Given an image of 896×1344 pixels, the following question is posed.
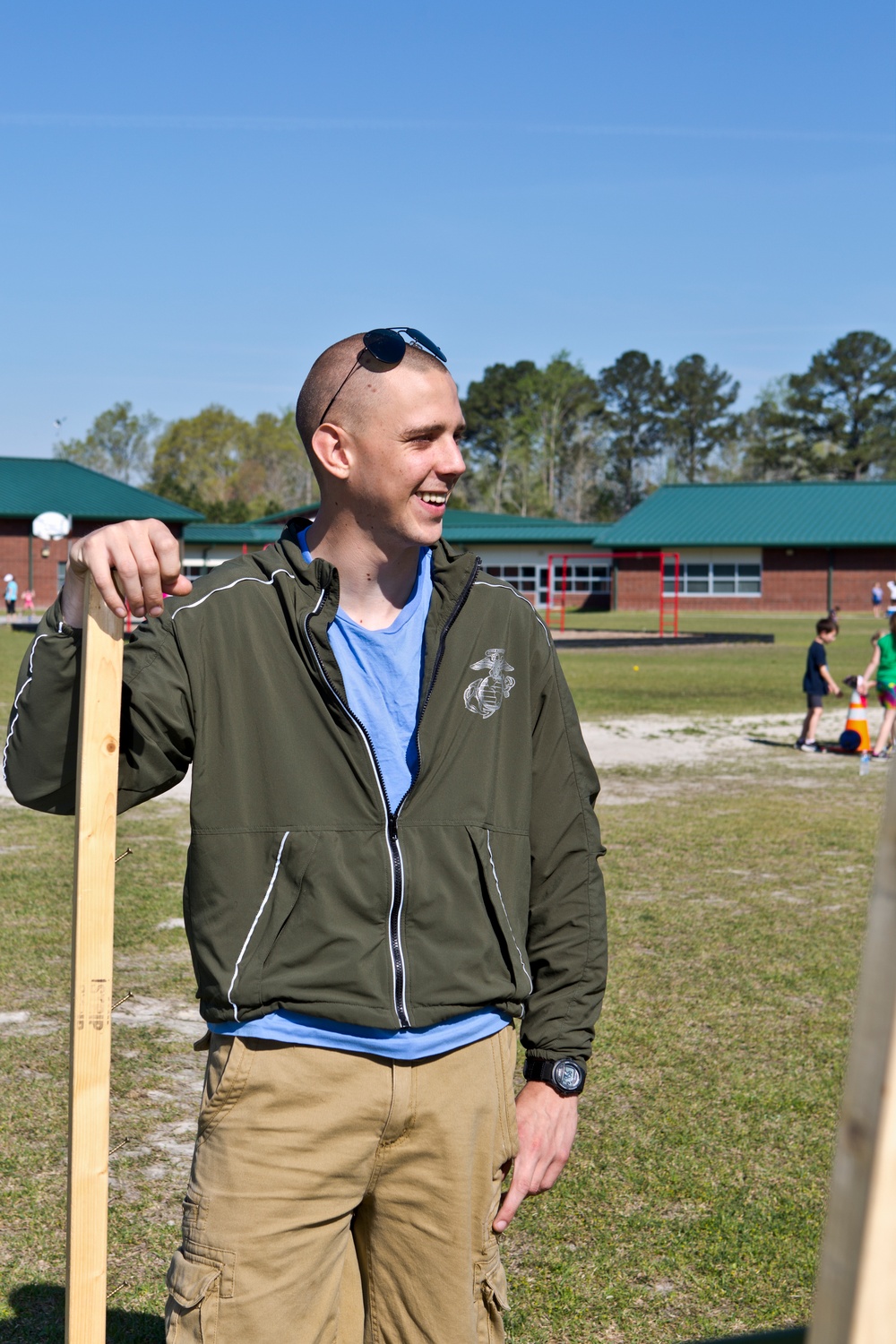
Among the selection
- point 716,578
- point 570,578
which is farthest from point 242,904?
point 570,578

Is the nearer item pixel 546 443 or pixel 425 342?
pixel 425 342

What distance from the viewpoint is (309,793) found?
2.27 meters

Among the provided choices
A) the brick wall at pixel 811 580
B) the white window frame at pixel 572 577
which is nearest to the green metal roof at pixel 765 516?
the brick wall at pixel 811 580

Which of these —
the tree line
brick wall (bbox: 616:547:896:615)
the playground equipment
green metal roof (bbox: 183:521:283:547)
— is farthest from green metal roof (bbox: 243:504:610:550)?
the tree line

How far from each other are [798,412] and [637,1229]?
10173 cm

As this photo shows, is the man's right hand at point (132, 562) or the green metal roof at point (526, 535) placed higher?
the green metal roof at point (526, 535)

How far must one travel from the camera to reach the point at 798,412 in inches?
3949

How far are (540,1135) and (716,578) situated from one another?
2378 inches

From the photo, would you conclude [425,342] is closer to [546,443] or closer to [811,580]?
[811,580]

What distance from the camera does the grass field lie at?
4.00 m

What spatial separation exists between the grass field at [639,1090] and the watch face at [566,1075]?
5.36 ft

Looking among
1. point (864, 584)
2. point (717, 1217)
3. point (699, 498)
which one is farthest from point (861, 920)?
point (699, 498)

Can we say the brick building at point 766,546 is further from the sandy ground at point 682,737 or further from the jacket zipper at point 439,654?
the jacket zipper at point 439,654

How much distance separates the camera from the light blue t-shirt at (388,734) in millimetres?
2229
